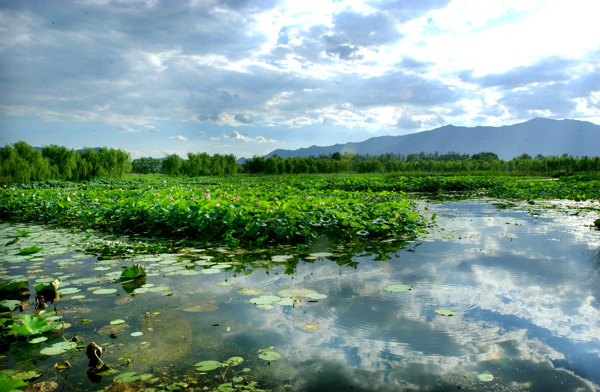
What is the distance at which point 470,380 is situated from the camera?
219cm

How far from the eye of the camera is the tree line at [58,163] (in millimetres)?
23422

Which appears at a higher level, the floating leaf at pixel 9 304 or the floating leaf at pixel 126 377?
the floating leaf at pixel 9 304

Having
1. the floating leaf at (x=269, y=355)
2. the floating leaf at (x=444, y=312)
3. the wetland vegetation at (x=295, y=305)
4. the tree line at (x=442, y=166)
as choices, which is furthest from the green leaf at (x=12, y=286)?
the tree line at (x=442, y=166)

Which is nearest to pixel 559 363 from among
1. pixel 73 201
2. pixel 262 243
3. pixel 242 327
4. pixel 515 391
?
pixel 515 391

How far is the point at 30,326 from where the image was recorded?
253cm

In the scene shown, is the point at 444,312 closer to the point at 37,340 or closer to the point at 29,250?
the point at 37,340

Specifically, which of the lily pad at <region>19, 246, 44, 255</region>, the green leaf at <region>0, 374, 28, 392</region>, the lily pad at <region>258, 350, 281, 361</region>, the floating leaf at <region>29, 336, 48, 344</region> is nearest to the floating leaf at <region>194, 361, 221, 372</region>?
the lily pad at <region>258, 350, 281, 361</region>

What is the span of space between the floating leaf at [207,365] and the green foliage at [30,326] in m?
1.26

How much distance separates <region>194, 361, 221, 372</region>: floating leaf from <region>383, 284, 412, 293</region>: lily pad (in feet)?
6.84

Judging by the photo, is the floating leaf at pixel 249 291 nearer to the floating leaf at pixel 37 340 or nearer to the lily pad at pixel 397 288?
the lily pad at pixel 397 288

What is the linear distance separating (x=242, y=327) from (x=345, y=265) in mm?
2203

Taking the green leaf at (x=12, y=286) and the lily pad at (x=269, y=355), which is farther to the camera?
the green leaf at (x=12, y=286)

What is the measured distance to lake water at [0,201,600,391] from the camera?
2.23 m

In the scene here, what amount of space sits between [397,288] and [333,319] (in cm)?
106
